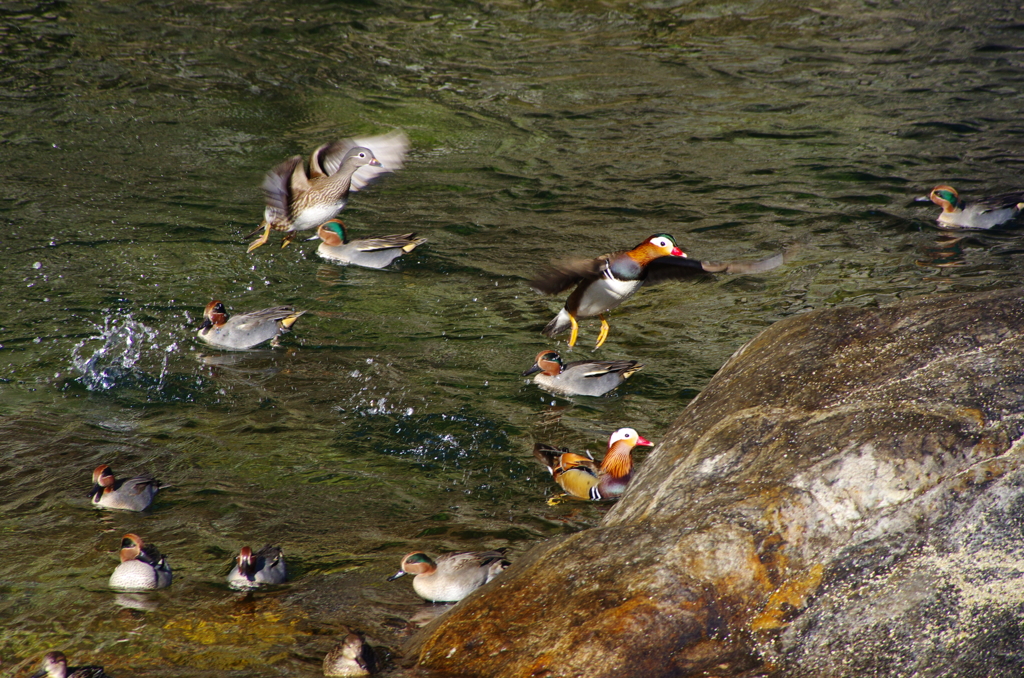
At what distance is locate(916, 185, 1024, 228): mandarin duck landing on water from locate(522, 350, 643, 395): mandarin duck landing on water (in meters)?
4.87

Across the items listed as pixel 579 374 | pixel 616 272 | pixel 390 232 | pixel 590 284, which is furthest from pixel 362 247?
pixel 616 272

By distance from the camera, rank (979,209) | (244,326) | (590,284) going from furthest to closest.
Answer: (979,209)
(244,326)
(590,284)

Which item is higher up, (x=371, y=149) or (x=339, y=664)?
(x=371, y=149)

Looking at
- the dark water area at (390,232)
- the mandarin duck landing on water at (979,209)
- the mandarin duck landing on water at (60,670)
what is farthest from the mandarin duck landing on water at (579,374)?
the mandarin duck landing on water at (979,209)

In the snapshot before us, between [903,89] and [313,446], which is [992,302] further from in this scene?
[903,89]

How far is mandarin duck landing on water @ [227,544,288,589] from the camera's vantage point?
5266 mm

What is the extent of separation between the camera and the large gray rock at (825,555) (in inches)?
142

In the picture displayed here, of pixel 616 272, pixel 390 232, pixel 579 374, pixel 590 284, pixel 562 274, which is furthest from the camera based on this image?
pixel 390 232

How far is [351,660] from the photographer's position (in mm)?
4332

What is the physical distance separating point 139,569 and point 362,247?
19.7ft

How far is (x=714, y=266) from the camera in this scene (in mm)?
6168

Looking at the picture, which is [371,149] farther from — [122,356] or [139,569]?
[139,569]

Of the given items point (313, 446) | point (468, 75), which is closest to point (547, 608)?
point (313, 446)

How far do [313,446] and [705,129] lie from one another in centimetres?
1006
